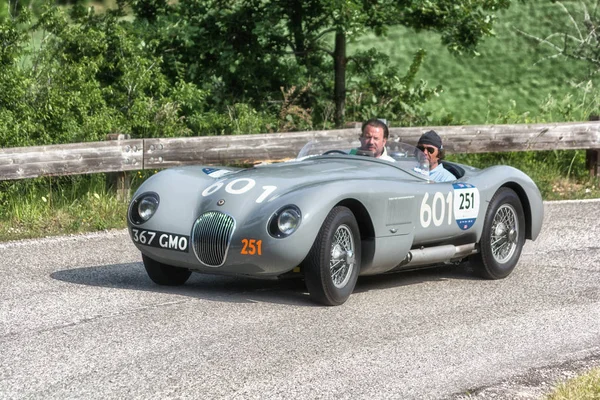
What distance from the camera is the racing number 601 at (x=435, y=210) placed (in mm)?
8766

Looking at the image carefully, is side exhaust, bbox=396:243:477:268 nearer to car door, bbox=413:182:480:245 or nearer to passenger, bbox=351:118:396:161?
car door, bbox=413:182:480:245

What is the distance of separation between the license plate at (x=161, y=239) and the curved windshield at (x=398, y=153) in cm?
171

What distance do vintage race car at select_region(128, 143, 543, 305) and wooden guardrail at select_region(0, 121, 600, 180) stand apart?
1035mm

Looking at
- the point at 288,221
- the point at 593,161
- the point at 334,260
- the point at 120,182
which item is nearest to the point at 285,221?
the point at 288,221

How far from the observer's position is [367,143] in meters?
9.45

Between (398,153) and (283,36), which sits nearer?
(398,153)

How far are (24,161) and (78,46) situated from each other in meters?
4.17

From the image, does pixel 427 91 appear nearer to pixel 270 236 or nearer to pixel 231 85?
pixel 231 85

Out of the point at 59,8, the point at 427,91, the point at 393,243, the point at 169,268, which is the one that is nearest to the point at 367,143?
the point at 393,243

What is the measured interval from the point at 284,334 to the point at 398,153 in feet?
8.89

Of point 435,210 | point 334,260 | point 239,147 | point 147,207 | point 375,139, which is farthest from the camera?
point 239,147

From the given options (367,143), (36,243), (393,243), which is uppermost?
(367,143)

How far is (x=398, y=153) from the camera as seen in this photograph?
31.1 feet

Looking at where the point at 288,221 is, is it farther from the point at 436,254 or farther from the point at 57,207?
the point at 57,207
